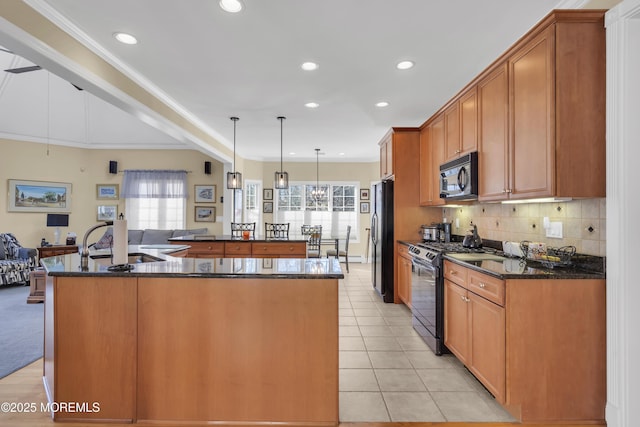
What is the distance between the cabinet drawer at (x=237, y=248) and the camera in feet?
14.4

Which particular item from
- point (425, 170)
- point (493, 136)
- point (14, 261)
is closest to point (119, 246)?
point (493, 136)

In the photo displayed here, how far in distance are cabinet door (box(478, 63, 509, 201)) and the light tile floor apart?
143 cm

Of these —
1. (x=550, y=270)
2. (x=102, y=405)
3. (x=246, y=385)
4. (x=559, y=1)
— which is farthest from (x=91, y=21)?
(x=550, y=270)

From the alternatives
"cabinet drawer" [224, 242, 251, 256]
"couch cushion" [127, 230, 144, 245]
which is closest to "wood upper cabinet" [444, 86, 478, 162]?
"cabinet drawer" [224, 242, 251, 256]

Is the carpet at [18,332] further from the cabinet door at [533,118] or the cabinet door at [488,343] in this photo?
the cabinet door at [533,118]

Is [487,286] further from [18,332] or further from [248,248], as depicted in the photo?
[18,332]

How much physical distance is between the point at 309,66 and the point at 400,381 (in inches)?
109

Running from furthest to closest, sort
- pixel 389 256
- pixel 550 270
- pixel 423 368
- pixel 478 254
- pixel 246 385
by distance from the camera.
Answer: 1. pixel 389 256
2. pixel 478 254
3. pixel 423 368
4. pixel 550 270
5. pixel 246 385

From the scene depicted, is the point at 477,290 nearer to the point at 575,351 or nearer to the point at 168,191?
the point at 575,351

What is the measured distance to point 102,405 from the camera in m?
1.83

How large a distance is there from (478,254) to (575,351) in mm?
1089

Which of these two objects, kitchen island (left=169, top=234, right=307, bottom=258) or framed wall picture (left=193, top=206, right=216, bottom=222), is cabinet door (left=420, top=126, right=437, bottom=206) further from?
framed wall picture (left=193, top=206, right=216, bottom=222)

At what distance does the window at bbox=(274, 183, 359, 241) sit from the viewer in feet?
26.1

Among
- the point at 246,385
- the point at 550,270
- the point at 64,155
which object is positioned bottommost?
the point at 246,385
